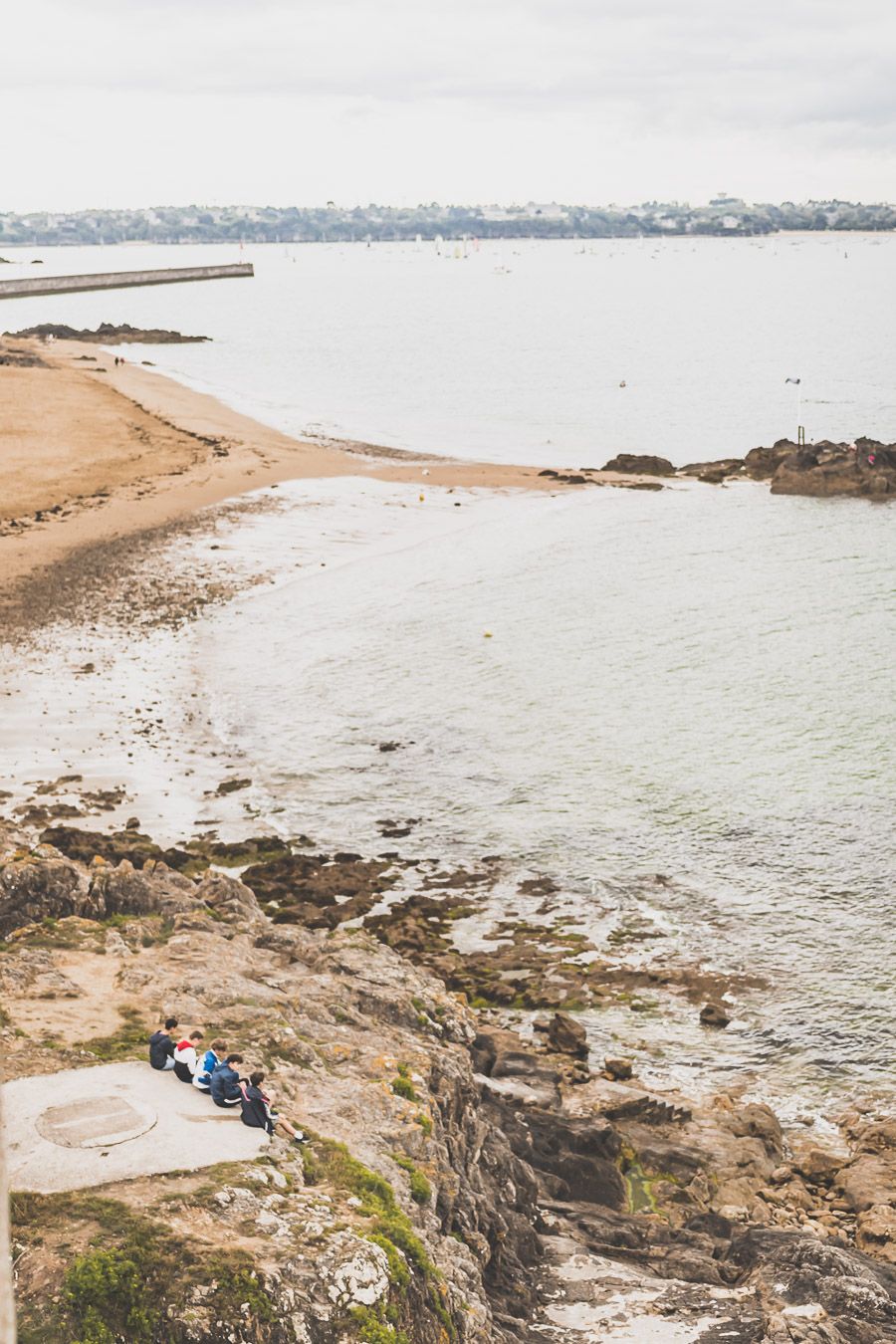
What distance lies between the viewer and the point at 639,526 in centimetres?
6097

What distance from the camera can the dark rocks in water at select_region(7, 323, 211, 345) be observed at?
131 m

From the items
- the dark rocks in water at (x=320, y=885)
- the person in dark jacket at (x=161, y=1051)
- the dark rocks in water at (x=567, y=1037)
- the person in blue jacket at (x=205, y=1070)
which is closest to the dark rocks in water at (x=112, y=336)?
the dark rocks in water at (x=320, y=885)

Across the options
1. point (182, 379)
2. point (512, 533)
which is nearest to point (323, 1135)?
point (512, 533)

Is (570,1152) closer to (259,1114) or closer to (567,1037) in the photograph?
(567,1037)

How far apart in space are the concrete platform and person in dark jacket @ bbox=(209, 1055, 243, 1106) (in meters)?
0.12

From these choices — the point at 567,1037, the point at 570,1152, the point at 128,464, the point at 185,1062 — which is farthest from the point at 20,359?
the point at 185,1062

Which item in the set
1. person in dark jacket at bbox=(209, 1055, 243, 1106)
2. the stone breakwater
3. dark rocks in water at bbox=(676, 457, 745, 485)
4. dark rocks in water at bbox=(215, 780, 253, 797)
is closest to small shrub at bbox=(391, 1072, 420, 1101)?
the stone breakwater

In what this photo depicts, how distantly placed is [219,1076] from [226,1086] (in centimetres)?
14

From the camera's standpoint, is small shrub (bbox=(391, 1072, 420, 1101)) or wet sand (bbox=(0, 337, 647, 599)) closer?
small shrub (bbox=(391, 1072, 420, 1101))

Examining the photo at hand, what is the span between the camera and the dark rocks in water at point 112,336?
13138 cm

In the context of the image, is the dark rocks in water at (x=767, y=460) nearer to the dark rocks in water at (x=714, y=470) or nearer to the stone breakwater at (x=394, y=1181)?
the dark rocks in water at (x=714, y=470)

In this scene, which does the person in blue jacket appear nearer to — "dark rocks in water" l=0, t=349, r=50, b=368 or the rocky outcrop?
the rocky outcrop

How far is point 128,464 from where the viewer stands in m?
67.6

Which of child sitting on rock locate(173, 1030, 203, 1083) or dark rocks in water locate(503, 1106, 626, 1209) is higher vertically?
child sitting on rock locate(173, 1030, 203, 1083)
